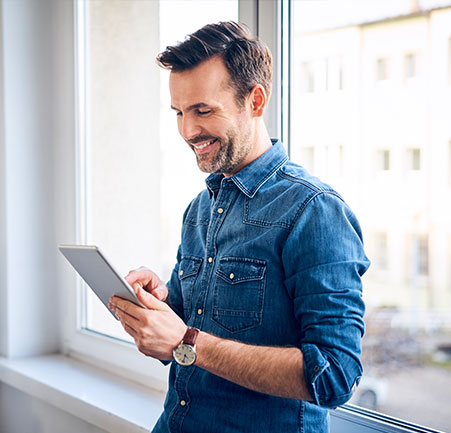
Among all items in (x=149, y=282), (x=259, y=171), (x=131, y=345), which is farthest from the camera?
(x=131, y=345)

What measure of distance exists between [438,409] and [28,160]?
63.7 inches

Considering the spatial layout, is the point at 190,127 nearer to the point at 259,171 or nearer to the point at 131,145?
the point at 259,171

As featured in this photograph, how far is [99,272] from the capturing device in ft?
3.13

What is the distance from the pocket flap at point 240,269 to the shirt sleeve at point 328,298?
6 cm

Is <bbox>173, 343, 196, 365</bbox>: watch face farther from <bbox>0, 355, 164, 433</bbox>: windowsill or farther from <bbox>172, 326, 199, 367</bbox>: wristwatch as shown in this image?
<bbox>0, 355, 164, 433</bbox>: windowsill

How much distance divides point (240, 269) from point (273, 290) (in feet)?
0.23

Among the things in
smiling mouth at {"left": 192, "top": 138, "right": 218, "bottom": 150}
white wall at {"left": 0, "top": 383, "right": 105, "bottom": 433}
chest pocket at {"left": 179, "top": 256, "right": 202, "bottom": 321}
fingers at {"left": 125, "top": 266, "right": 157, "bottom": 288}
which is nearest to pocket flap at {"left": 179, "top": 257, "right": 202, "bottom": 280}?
chest pocket at {"left": 179, "top": 256, "right": 202, "bottom": 321}

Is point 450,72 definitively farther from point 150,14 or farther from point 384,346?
point 150,14

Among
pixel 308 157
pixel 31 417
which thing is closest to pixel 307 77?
pixel 308 157

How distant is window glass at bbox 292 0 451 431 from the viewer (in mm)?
1048

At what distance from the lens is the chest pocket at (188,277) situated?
3.53ft

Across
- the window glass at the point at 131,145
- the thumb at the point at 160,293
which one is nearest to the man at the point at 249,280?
the thumb at the point at 160,293

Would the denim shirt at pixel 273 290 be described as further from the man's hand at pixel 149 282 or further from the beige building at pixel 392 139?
the beige building at pixel 392 139

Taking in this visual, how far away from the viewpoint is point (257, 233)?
951mm
